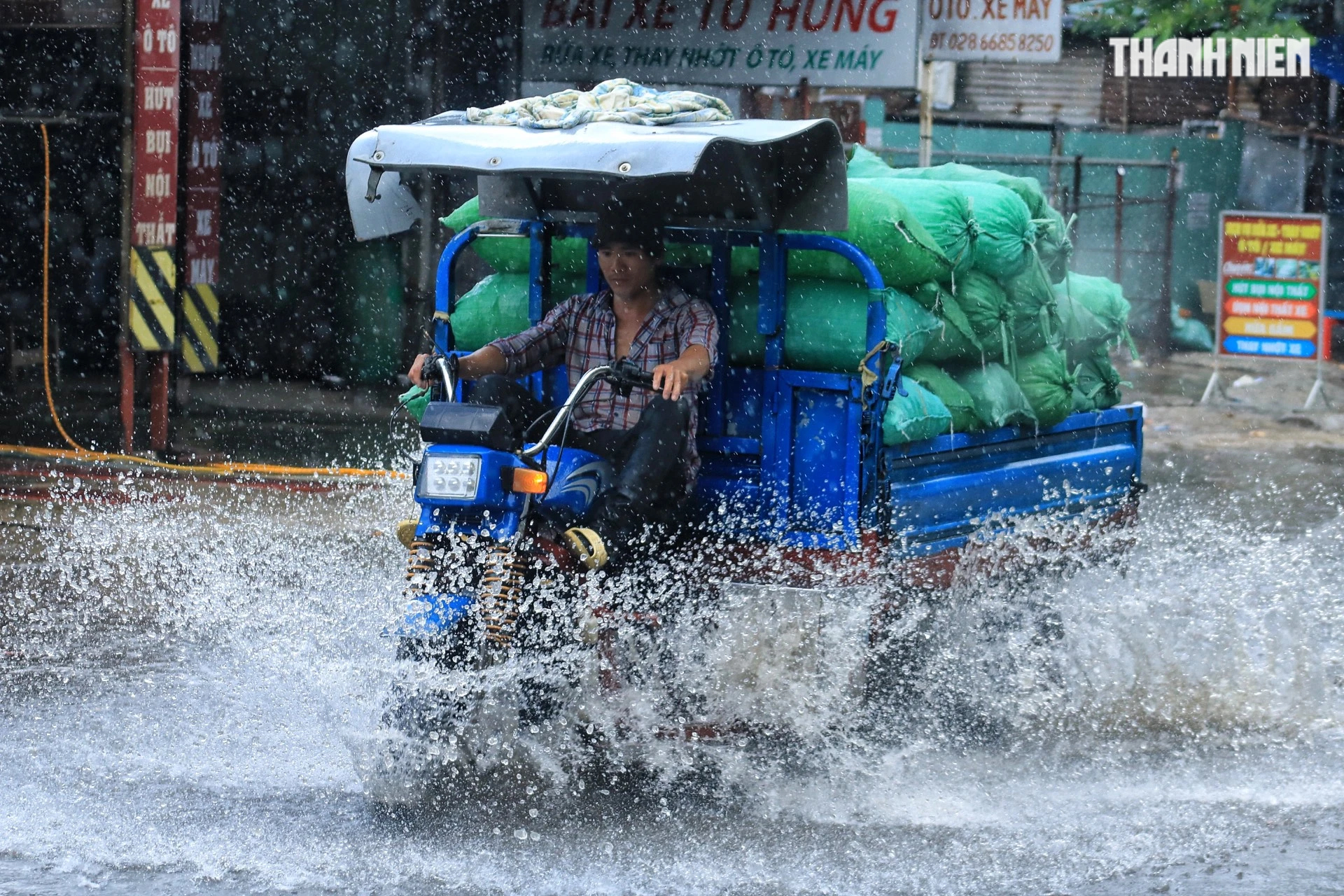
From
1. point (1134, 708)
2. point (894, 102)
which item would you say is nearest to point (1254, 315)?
point (894, 102)

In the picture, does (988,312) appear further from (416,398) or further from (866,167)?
(416,398)

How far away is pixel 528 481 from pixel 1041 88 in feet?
60.7

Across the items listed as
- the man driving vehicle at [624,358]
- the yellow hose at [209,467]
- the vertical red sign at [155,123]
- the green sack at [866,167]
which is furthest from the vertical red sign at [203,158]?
the man driving vehicle at [624,358]

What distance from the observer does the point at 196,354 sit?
33.0 ft

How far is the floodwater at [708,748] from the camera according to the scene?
158 inches

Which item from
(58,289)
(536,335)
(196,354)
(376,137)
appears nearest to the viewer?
(376,137)

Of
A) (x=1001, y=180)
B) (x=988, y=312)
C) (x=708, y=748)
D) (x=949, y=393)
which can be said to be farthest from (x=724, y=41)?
(x=708, y=748)

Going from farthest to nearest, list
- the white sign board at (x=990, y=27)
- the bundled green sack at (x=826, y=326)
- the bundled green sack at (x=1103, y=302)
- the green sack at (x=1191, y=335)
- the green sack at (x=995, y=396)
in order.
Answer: the green sack at (x=1191, y=335), the white sign board at (x=990, y=27), the bundled green sack at (x=1103, y=302), the green sack at (x=995, y=396), the bundled green sack at (x=826, y=326)

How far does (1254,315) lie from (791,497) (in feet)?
31.1

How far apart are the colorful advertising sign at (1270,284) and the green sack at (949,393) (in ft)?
28.0

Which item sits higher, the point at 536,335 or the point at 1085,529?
the point at 536,335

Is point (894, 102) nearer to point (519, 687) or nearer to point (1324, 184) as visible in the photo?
point (1324, 184)

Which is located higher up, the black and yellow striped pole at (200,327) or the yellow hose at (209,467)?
the black and yellow striped pole at (200,327)

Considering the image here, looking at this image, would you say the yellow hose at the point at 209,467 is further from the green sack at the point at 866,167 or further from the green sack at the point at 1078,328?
the green sack at the point at 1078,328
